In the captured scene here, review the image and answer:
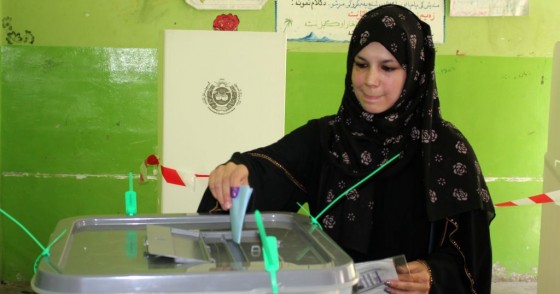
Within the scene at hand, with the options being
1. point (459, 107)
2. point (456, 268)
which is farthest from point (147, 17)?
point (456, 268)

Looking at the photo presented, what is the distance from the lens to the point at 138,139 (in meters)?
3.24

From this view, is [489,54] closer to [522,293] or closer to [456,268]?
[522,293]

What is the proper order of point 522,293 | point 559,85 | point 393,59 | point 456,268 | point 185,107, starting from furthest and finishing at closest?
1. point 522,293
2. point 559,85
3. point 185,107
4. point 393,59
5. point 456,268

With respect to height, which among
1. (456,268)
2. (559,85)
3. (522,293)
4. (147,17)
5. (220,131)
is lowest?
(522,293)

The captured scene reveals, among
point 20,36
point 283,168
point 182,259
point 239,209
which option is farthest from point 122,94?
point 182,259

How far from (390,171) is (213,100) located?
1028 mm

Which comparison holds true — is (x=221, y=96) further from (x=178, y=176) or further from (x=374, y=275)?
(x=374, y=275)

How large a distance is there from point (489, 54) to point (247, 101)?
1.64 metres

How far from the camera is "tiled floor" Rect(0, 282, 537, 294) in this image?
319cm

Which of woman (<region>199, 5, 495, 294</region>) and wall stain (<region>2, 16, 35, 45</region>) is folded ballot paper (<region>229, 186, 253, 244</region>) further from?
wall stain (<region>2, 16, 35, 45</region>)

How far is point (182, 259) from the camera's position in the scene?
2.47 feet

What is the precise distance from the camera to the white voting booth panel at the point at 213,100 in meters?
2.23

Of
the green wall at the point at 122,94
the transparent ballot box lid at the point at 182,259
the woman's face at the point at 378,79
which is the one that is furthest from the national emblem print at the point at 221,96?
the transparent ballot box lid at the point at 182,259

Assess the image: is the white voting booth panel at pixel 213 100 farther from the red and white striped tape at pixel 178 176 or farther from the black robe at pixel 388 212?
the black robe at pixel 388 212
